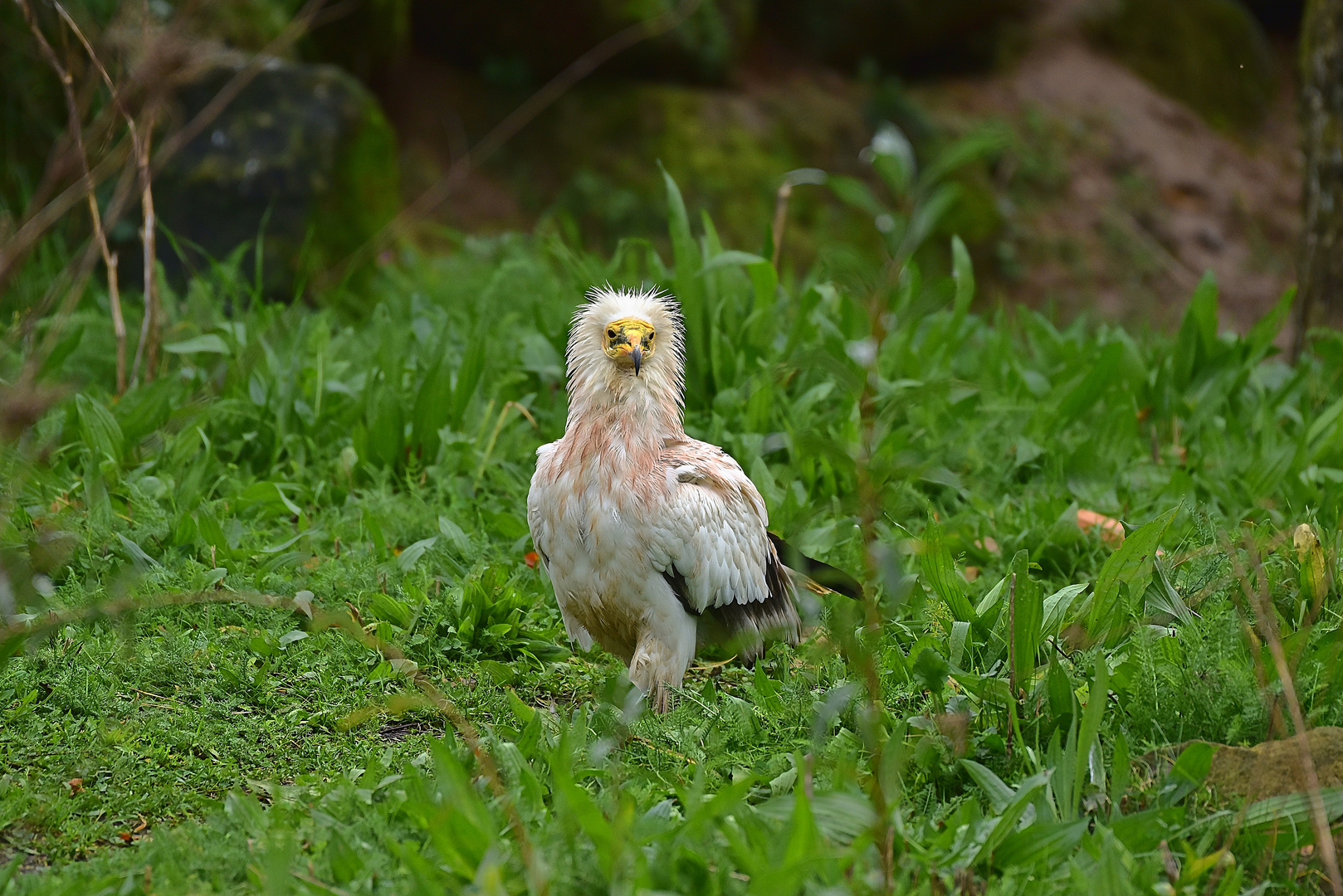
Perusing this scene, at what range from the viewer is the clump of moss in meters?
11.9

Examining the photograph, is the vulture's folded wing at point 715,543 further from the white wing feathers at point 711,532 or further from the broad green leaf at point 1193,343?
the broad green leaf at point 1193,343

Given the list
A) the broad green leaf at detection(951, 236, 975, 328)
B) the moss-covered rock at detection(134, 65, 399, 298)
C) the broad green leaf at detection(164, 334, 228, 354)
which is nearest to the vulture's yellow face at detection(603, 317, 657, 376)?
A: the broad green leaf at detection(164, 334, 228, 354)

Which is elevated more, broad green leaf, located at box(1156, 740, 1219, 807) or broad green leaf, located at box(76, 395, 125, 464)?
broad green leaf, located at box(76, 395, 125, 464)

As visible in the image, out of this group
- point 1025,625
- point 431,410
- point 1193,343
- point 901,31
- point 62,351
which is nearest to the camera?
point 1025,625

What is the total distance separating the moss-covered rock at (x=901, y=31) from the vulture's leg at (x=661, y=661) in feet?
28.8

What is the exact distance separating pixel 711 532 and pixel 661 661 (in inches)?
15.5

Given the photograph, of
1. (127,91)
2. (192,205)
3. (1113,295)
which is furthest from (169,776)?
(1113,295)

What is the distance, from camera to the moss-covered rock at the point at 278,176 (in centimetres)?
616

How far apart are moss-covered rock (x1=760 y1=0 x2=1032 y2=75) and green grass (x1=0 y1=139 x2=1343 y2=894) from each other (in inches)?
226

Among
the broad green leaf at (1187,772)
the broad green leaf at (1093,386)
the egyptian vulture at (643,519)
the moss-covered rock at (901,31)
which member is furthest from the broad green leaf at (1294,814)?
the moss-covered rock at (901,31)

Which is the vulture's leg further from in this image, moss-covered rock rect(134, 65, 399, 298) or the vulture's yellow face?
moss-covered rock rect(134, 65, 399, 298)

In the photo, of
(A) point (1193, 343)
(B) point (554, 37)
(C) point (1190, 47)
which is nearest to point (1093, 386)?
(A) point (1193, 343)

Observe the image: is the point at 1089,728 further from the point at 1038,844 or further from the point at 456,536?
the point at 456,536

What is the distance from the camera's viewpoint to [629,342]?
323 centimetres
